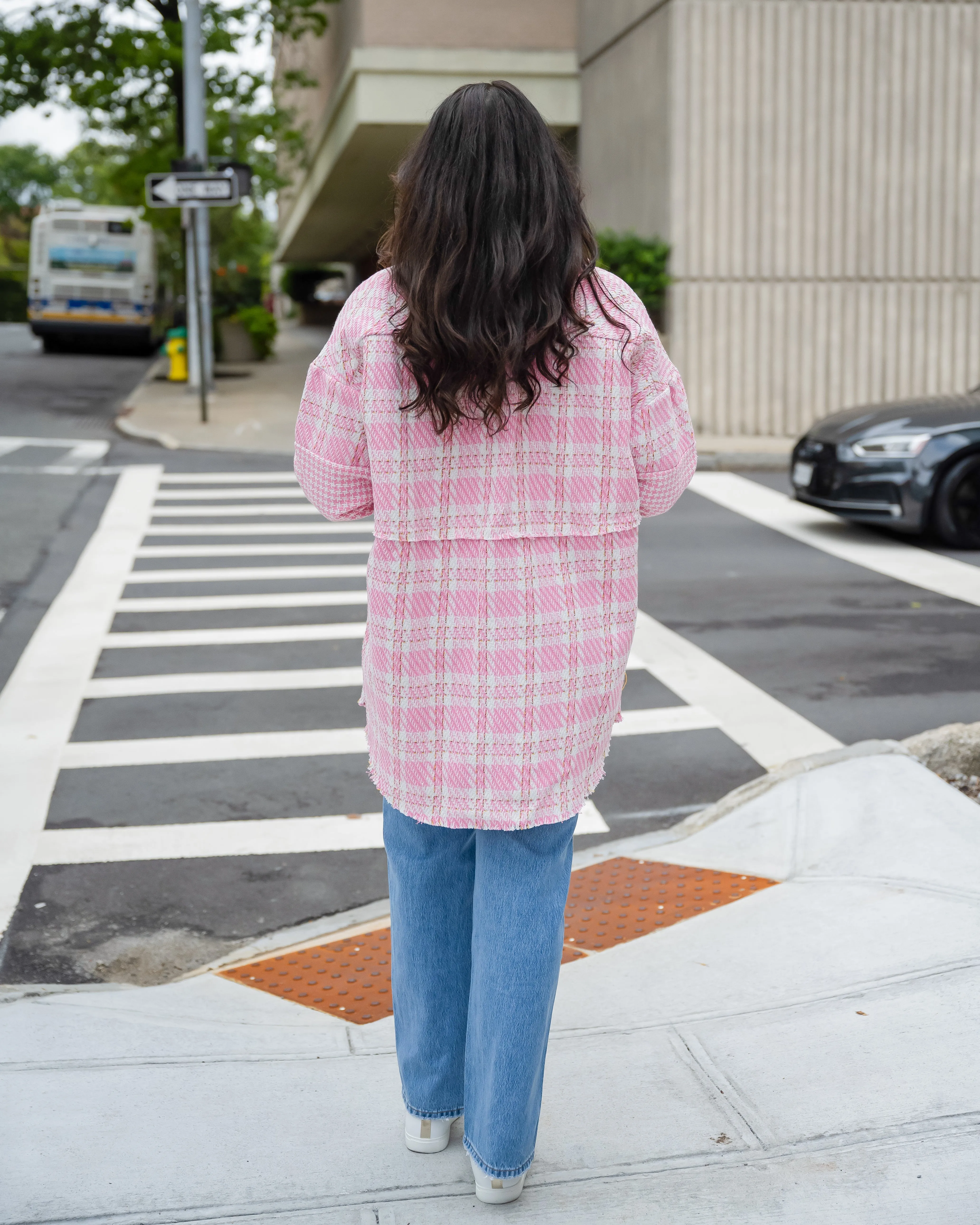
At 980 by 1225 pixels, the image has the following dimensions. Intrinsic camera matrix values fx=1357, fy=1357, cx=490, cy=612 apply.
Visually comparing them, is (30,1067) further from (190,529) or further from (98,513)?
(98,513)

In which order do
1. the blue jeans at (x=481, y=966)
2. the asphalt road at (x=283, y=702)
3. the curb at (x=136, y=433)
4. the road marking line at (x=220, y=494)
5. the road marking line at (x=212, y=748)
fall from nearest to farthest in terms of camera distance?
the blue jeans at (x=481, y=966) < the asphalt road at (x=283, y=702) < the road marking line at (x=212, y=748) < the road marking line at (x=220, y=494) < the curb at (x=136, y=433)

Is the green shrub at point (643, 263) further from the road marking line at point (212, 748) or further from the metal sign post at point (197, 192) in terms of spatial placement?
the road marking line at point (212, 748)

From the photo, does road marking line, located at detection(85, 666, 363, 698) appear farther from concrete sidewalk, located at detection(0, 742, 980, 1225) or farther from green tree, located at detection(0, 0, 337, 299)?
green tree, located at detection(0, 0, 337, 299)

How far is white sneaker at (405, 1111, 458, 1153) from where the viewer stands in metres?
2.58

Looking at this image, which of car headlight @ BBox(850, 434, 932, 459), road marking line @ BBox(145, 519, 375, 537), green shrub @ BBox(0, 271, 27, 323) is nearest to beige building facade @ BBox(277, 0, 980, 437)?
car headlight @ BBox(850, 434, 932, 459)

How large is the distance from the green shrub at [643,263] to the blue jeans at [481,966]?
49.3 feet

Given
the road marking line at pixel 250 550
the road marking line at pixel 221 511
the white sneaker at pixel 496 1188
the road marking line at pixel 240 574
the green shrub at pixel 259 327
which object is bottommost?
the white sneaker at pixel 496 1188

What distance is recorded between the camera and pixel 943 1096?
2730 millimetres

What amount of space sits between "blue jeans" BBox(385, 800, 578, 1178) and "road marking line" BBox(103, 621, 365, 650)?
5228mm

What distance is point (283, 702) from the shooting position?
6.48 m

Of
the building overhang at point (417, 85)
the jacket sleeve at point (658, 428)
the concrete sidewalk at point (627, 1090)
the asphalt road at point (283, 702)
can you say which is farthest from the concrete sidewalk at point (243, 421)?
the jacket sleeve at point (658, 428)

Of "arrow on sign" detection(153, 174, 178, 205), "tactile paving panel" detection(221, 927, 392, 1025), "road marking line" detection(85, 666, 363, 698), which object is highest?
"arrow on sign" detection(153, 174, 178, 205)

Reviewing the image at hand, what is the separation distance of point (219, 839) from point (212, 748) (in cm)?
105

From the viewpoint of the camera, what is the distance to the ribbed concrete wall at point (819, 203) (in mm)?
16953
